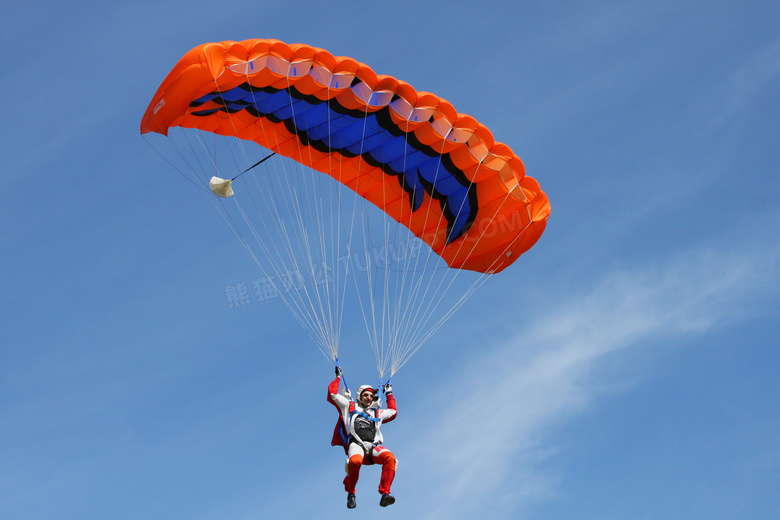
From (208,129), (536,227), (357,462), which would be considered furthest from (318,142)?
(357,462)

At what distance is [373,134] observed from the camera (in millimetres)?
12016

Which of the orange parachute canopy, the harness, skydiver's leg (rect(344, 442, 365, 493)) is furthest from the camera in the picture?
the orange parachute canopy

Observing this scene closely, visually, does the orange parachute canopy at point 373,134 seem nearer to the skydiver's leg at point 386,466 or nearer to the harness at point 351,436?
the harness at point 351,436

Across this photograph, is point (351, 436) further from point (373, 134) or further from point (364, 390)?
point (373, 134)

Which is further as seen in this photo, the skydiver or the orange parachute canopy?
the orange parachute canopy

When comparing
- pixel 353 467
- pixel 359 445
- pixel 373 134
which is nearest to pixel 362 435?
pixel 359 445

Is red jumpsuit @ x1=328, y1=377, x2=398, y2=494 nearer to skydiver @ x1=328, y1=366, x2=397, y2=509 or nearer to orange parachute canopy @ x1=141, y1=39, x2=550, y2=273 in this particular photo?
skydiver @ x1=328, y1=366, x2=397, y2=509

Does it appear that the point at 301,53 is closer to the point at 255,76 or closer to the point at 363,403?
the point at 255,76

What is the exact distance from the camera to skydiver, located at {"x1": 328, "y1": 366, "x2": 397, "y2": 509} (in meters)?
10.0

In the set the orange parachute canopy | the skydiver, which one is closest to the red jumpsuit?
the skydiver

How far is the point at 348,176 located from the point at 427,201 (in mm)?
1315

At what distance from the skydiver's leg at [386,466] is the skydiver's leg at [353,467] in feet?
0.68

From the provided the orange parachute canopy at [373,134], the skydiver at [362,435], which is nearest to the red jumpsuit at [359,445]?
the skydiver at [362,435]

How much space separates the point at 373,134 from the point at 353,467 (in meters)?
4.82
